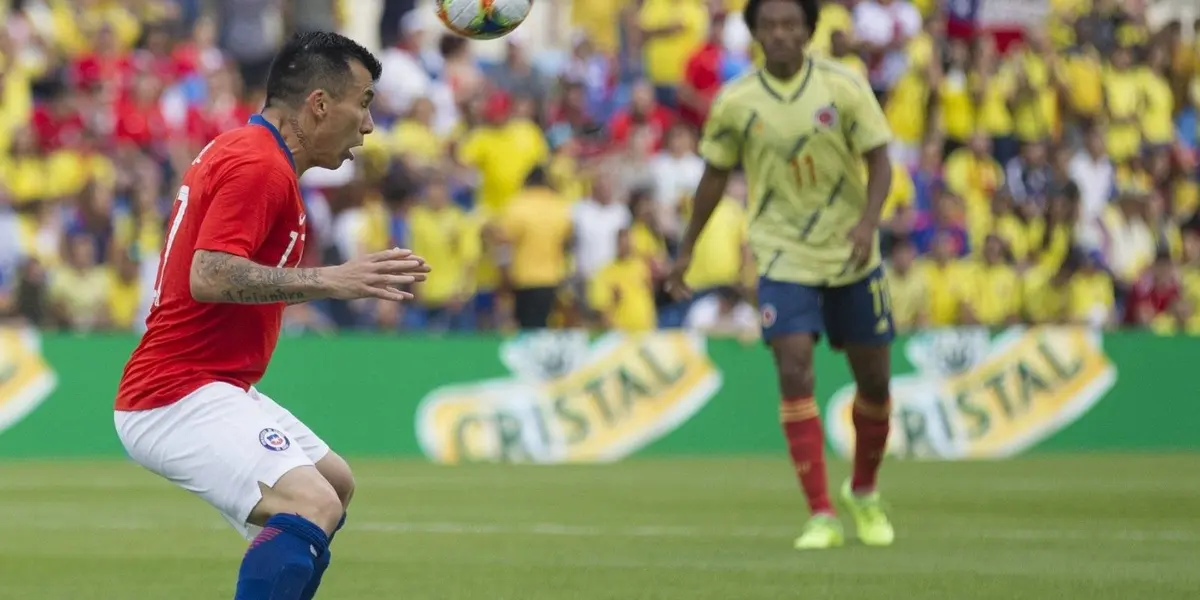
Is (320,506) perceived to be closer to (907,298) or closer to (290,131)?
(290,131)

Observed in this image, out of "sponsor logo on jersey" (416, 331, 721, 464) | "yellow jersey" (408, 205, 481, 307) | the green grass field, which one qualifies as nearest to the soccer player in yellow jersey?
the green grass field

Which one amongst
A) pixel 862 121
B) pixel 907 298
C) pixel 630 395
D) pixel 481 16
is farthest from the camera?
pixel 907 298

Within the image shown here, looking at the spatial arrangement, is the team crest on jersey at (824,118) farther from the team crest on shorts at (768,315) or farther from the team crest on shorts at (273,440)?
the team crest on shorts at (273,440)

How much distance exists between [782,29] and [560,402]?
8.66 metres

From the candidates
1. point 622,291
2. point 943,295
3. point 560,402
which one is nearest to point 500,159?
point 622,291

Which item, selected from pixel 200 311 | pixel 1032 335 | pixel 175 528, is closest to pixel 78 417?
pixel 175 528

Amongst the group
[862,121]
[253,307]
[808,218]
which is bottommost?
[808,218]

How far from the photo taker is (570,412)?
18281 millimetres

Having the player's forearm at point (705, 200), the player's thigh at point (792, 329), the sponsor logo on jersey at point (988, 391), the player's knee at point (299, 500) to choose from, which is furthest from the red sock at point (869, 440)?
the sponsor logo on jersey at point (988, 391)

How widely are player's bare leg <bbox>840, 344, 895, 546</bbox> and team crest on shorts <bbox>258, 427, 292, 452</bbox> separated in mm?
4862

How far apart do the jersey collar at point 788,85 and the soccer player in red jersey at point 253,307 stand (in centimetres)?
430

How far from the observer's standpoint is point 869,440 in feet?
34.3

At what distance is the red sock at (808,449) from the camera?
9.97m

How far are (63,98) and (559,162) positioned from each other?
5.14 metres
